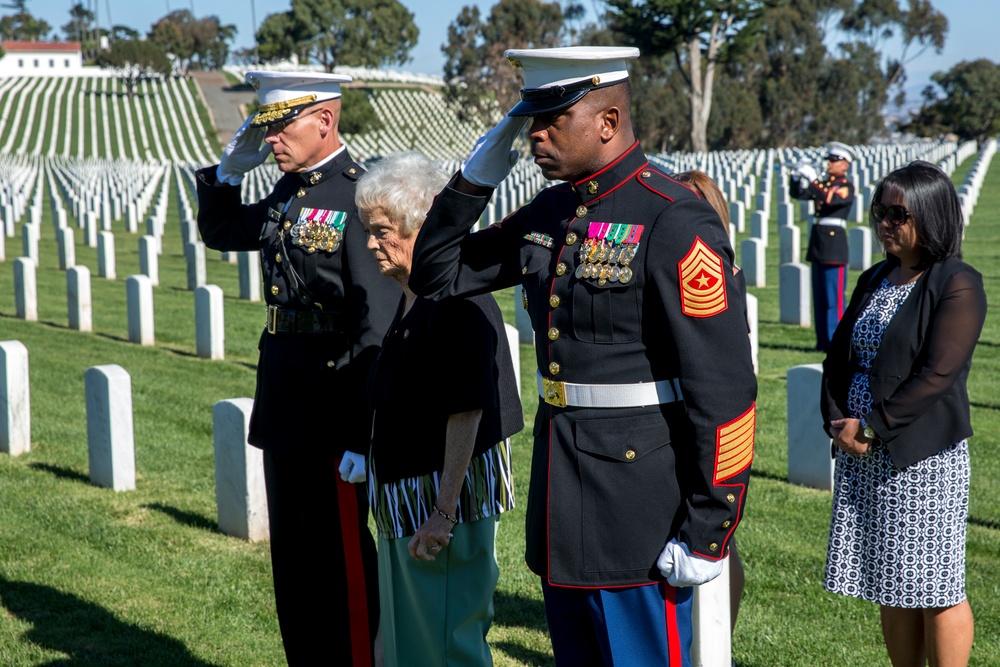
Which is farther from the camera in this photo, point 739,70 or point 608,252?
point 739,70

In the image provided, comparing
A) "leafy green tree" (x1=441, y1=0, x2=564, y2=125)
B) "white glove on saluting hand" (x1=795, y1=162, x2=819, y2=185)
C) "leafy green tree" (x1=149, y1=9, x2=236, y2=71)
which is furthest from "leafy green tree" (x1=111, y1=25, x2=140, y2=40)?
"white glove on saluting hand" (x1=795, y1=162, x2=819, y2=185)

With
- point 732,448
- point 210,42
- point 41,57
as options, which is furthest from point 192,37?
point 732,448

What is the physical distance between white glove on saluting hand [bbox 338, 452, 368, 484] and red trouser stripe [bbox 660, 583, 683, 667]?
1.23 m

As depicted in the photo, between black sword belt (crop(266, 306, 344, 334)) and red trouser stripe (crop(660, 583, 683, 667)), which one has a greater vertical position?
black sword belt (crop(266, 306, 344, 334))

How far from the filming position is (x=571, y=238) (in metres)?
2.75

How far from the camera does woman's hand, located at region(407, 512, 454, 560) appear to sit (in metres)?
3.13

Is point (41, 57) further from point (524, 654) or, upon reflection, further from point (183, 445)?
point (524, 654)

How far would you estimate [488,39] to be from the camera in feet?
264

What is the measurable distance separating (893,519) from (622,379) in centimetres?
140

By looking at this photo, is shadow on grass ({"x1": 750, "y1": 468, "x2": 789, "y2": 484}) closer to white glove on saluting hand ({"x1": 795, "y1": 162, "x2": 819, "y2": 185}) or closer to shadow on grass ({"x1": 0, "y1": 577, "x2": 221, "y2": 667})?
shadow on grass ({"x1": 0, "y1": 577, "x2": 221, "y2": 667})

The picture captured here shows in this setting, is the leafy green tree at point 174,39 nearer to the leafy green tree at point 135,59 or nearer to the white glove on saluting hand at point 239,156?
the leafy green tree at point 135,59

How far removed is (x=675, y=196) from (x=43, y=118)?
8101 centimetres

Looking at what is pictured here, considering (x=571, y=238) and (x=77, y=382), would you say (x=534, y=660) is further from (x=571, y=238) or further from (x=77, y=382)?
(x=77, y=382)

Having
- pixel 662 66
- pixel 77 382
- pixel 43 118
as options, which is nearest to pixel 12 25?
pixel 43 118
